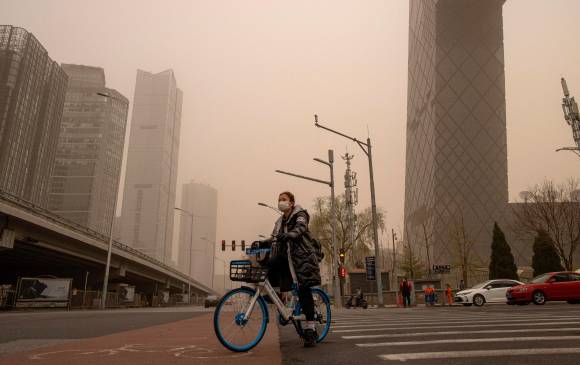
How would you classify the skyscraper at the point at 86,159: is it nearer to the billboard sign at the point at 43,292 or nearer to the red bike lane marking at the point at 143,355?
the billboard sign at the point at 43,292

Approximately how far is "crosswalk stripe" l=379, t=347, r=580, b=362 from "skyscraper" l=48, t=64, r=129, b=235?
12414 centimetres

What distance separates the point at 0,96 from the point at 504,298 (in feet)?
356

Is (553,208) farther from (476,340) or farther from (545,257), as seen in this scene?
(476,340)

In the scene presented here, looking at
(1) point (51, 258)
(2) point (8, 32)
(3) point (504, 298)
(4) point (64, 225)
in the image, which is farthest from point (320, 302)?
(2) point (8, 32)

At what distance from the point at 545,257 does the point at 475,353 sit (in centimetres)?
3322

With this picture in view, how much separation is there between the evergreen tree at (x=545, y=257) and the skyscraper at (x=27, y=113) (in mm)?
97263

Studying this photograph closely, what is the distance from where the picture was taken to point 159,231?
171 meters

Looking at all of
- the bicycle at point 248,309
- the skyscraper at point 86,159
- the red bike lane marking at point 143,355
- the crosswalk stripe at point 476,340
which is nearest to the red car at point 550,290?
the crosswalk stripe at point 476,340

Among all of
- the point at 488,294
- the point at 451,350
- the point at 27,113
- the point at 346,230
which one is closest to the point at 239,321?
the point at 451,350

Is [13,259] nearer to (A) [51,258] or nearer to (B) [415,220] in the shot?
(A) [51,258]

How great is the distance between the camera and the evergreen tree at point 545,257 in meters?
31.5

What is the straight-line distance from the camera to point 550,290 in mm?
18172

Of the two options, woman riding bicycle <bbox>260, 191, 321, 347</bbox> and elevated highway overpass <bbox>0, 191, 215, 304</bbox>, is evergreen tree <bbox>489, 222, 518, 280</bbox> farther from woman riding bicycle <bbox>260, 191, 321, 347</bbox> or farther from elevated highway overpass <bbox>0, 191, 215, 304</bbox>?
woman riding bicycle <bbox>260, 191, 321, 347</bbox>

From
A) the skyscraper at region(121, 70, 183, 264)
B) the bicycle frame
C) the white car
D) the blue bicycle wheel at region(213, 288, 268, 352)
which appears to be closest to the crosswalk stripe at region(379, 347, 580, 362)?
the bicycle frame
